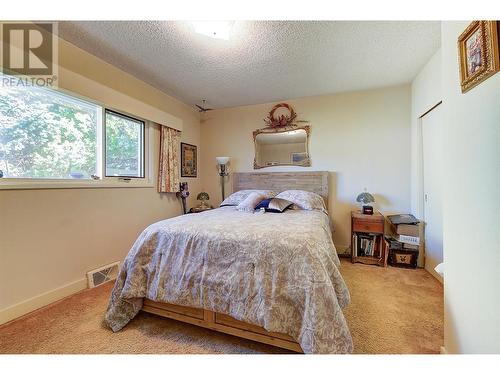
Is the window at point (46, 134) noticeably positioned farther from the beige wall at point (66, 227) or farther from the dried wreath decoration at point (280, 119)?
the dried wreath decoration at point (280, 119)

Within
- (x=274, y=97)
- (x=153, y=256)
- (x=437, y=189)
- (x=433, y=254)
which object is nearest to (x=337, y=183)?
(x=437, y=189)

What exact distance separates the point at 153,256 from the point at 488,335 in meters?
1.86

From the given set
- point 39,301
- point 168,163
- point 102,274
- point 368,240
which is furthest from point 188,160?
point 368,240

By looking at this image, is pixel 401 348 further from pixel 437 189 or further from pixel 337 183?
pixel 337 183

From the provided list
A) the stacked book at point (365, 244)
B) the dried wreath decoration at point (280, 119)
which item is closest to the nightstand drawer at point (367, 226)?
the stacked book at point (365, 244)

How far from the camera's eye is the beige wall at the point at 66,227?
1626 mm

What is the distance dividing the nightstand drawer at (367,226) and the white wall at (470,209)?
60.5 inches

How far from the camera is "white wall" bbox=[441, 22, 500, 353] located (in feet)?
2.69

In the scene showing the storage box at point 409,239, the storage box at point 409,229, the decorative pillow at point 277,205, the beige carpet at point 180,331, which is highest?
the decorative pillow at point 277,205

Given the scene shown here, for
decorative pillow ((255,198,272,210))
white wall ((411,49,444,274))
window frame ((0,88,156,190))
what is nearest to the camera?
window frame ((0,88,156,190))

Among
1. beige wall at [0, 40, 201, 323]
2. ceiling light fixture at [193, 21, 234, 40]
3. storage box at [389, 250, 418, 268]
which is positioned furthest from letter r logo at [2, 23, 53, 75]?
storage box at [389, 250, 418, 268]

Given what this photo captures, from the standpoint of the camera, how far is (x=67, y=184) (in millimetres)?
1951

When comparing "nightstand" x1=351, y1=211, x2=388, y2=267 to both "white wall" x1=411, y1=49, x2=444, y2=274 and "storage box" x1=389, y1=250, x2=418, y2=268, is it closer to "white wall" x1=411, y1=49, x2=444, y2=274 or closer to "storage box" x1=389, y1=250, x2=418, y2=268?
"storage box" x1=389, y1=250, x2=418, y2=268

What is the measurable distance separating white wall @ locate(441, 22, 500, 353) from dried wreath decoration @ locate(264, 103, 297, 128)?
2.20 m
